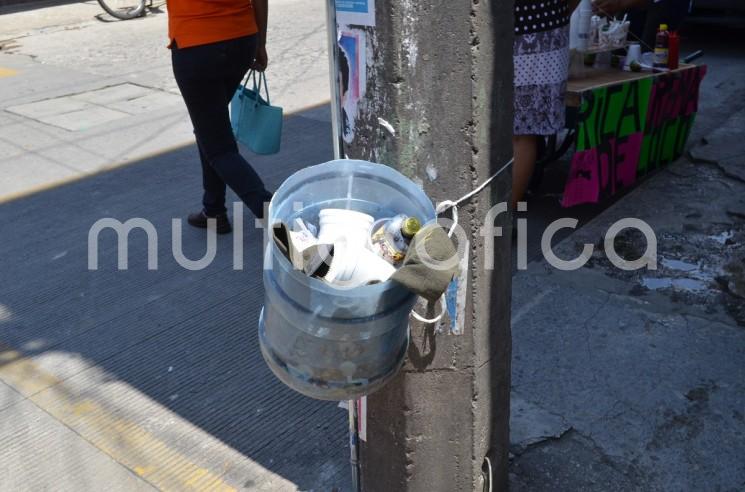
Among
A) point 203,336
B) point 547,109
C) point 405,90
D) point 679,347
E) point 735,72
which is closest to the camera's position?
point 405,90

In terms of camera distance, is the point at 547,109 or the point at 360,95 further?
the point at 547,109

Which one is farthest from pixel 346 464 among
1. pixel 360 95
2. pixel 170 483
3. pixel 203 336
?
pixel 360 95

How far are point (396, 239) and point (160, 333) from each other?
2.17 meters

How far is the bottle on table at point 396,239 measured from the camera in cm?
177

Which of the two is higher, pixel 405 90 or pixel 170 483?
pixel 405 90

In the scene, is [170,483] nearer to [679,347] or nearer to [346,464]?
[346,464]

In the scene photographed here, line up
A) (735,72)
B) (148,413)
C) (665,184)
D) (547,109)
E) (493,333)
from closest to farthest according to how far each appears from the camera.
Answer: (493,333) < (148,413) < (547,109) < (665,184) < (735,72)

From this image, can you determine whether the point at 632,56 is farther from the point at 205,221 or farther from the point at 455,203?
the point at 455,203

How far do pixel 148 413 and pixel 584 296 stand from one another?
2087 mm

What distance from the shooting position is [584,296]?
12.5ft

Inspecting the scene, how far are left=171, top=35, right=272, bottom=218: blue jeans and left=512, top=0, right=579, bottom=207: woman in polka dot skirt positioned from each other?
1360mm

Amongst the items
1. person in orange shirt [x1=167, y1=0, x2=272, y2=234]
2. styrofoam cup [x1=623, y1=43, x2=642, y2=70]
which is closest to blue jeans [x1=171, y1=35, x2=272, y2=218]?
person in orange shirt [x1=167, y1=0, x2=272, y2=234]

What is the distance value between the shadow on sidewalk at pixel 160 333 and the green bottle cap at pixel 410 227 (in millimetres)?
1298

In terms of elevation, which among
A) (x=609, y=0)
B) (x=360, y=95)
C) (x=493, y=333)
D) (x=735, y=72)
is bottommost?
(x=735, y=72)
